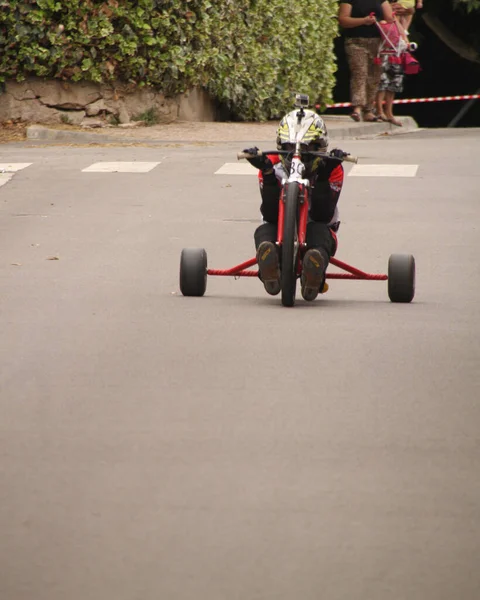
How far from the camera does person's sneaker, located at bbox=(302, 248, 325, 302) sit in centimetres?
888

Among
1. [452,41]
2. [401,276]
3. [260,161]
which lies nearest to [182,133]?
[401,276]

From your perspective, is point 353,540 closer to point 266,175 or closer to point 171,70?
point 266,175

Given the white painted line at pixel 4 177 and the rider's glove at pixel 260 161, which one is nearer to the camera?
the rider's glove at pixel 260 161

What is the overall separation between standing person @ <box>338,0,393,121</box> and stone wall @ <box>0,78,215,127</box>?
9.58 feet

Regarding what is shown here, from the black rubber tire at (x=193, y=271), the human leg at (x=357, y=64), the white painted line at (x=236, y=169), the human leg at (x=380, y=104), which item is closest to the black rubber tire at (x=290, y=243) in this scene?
the black rubber tire at (x=193, y=271)

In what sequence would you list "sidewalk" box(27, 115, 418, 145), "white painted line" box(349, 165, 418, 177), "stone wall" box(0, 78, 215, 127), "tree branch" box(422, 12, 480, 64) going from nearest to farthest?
1. "white painted line" box(349, 165, 418, 177)
2. "sidewalk" box(27, 115, 418, 145)
3. "stone wall" box(0, 78, 215, 127)
4. "tree branch" box(422, 12, 480, 64)

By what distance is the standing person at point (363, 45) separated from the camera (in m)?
22.5

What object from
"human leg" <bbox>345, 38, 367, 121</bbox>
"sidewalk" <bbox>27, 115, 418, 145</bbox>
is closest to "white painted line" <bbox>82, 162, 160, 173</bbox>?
"sidewalk" <bbox>27, 115, 418, 145</bbox>

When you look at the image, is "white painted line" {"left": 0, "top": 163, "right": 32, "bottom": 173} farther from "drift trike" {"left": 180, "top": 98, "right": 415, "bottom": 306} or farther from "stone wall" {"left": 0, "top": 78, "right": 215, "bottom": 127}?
"drift trike" {"left": 180, "top": 98, "right": 415, "bottom": 306}

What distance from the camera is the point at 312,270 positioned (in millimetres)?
8953

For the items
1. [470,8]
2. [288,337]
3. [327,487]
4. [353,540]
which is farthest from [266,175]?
[470,8]

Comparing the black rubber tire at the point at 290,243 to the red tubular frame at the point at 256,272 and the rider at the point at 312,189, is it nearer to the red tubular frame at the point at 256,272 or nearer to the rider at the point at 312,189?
the rider at the point at 312,189

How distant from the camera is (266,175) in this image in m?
9.34

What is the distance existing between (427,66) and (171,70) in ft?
57.2
